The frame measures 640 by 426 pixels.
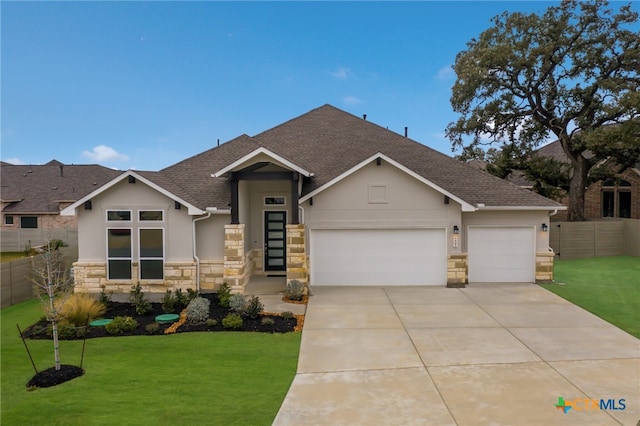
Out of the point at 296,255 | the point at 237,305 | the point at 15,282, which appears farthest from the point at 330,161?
the point at 15,282

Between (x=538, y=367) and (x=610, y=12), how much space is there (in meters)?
24.2

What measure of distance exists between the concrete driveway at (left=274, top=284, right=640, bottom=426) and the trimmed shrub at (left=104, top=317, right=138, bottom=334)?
4123mm

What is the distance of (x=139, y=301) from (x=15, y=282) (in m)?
4.63

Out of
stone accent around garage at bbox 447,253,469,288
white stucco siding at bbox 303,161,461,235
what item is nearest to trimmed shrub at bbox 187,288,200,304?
white stucco siding at bbox 303,161,461,235

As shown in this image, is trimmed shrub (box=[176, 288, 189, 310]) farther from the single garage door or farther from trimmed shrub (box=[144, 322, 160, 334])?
the single garage door

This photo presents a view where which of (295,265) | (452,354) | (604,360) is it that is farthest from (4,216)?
(604,360)

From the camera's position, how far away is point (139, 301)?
11.2m

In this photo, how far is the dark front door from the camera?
15547 millimetres

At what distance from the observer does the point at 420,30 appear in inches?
807

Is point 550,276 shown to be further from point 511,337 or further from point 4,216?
point 4,216

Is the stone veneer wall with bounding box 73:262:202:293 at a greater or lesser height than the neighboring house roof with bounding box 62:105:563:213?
lesser

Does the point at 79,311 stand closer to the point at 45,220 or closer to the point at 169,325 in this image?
the point at 169,325

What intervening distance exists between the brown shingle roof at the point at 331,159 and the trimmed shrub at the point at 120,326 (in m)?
4.45

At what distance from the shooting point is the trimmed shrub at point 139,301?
11.0 metres
